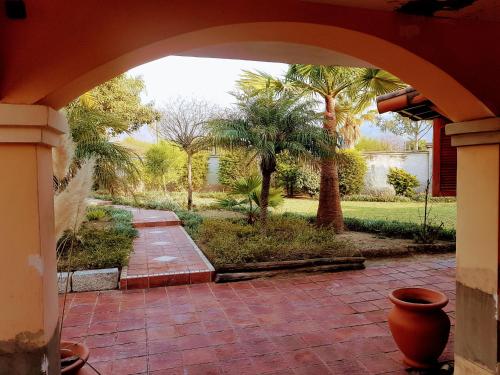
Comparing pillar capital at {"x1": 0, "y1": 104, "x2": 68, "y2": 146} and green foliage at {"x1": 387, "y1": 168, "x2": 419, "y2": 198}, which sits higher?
pillar capital at {"x1": 0, "y1": 104, "x2": 68, "y2": 146}

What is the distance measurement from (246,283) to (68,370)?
332 centimetres

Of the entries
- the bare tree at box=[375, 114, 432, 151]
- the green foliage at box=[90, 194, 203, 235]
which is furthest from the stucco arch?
the bare tree at box=[375, 114, 432, 151]

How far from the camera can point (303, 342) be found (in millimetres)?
3520

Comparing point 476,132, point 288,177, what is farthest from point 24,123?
point 288,177

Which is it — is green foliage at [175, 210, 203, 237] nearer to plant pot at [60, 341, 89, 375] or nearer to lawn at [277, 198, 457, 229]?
lawn at [277, 198, 457, 229]

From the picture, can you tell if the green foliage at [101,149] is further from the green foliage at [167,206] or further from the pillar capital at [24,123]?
the pillar capital at [24,123]

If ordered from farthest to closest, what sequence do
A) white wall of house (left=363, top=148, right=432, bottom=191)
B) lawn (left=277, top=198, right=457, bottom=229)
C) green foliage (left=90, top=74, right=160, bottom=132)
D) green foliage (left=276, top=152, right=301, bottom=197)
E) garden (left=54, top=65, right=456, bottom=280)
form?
white wall of house (left=363, top=148, right=432, bottom=191) → green foliage (left=276, top=152, right=301, bottom=197) → green foliage (left=90, top=74, right=160, bottom=132) → lawn (left=277, top=198, right=457, bottom=229) → garden (left=54, top=65, right=456, bottom=280)

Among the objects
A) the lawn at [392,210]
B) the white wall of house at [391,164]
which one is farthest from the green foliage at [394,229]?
the white wall of house at [391,164]

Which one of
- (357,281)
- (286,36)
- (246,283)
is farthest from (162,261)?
(286,36)

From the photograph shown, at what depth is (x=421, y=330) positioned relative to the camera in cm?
298

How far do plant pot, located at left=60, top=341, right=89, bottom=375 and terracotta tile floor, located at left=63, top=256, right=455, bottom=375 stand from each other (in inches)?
26.8

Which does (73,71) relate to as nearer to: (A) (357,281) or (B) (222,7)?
(B) (222,7)

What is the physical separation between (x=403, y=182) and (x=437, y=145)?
13.7 meters

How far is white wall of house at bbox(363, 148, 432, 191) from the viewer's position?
1747cm
